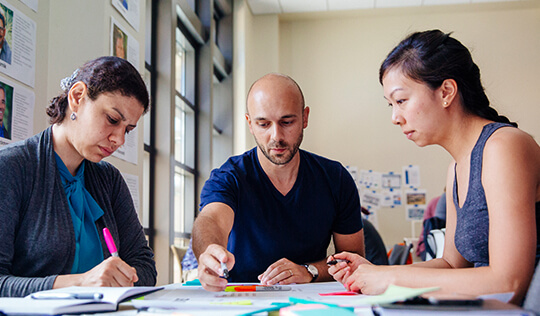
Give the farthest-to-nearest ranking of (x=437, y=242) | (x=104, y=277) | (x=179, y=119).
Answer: (x=179, y=119)
(x=437, y=242)
(x=104, y=277)

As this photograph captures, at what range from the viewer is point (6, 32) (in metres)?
1.75

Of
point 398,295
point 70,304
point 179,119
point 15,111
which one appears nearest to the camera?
point 398,295

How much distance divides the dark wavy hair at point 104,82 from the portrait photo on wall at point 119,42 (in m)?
0.97

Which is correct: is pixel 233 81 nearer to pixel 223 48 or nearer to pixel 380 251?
pixel 223 48

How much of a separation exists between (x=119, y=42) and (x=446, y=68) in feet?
5.42

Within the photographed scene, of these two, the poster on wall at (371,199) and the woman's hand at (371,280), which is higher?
the poster on wall at (371,199)

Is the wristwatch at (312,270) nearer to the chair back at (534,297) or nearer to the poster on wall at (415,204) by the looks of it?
the chair back at (534,297)

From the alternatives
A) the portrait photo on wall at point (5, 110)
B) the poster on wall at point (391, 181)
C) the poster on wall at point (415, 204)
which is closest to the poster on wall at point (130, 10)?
the portrait photo on wall at point (5, 110)

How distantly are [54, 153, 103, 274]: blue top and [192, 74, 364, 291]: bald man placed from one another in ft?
1.20

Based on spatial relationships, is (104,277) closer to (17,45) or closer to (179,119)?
(17,45)

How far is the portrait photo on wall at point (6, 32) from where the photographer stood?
68.3 inches

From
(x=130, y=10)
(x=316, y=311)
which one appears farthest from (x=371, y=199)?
(x=316, y=311)

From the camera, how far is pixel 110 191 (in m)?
1.63

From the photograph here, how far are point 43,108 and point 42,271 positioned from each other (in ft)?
2.77
